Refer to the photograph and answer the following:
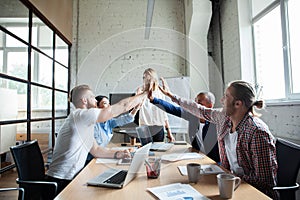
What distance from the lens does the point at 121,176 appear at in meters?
1.23

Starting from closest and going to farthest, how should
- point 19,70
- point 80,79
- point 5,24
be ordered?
point 5,24
point 19,70
point 80,79

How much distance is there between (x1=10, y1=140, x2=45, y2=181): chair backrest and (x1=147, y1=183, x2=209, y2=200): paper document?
2.74 ft

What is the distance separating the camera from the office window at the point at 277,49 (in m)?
2.38

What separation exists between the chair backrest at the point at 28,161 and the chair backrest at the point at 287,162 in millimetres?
1501

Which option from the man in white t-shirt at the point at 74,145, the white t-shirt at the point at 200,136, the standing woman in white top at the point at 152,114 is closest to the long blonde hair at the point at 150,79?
the standing woman in white top at the point at 152,114

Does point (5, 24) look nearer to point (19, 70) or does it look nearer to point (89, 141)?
point (19, 70)

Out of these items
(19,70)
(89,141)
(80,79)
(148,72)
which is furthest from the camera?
(80,79)

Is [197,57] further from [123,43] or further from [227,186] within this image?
[227,186]

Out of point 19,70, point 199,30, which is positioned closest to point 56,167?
point 19,70

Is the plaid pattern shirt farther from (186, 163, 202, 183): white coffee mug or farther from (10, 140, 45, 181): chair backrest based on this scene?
(10, 140, 45, 181): chair backrest

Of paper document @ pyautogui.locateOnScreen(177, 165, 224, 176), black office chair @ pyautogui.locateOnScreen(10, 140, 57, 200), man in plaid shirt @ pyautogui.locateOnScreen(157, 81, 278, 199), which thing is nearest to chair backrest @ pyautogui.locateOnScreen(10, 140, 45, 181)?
black office chair @ pyautogui.locateOnScreen(10, 140, 57, 200)

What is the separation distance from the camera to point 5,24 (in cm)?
229

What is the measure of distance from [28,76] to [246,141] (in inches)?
98.6

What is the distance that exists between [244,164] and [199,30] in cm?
327
